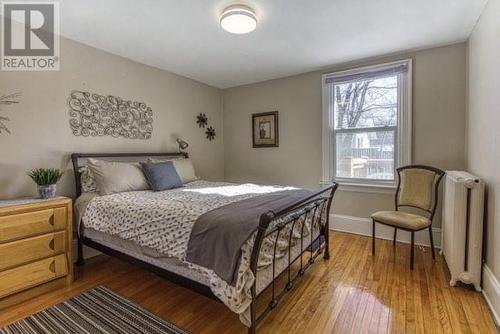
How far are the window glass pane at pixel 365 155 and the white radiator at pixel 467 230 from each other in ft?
3.53

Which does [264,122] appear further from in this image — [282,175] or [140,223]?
[140,223]

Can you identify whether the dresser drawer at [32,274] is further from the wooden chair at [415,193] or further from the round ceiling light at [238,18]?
the wooden chair at [415,193]

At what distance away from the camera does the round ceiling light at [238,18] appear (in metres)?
2.02

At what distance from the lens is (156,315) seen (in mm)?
1741

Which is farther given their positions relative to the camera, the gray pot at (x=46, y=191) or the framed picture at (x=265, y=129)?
the framed picture at (x=265, y=129)

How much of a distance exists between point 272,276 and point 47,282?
6.19 ft

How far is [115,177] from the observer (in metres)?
2.57

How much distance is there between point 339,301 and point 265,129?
2.80 metres

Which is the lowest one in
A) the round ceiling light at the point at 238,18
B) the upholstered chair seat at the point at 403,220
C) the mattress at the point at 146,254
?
the mattress at the point at 146,254

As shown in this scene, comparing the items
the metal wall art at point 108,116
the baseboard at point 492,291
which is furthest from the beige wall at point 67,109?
the baseboard at point 492,291

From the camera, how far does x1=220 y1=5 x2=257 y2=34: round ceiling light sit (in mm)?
2023

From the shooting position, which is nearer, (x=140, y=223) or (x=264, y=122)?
(x=140, y=223)

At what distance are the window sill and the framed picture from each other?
123 centimetres

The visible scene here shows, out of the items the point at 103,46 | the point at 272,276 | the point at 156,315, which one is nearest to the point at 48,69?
the point at 103,46
